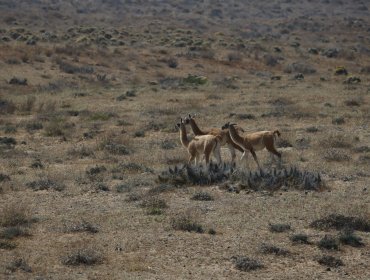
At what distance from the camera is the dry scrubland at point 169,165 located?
10.2 meters

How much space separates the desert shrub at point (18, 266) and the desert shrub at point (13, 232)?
1.32 m

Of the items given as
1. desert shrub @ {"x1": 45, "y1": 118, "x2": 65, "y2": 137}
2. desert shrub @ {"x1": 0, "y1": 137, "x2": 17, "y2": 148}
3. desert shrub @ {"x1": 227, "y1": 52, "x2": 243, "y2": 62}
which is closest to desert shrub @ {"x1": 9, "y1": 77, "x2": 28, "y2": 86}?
desert shrub @ {"x1": 45, "y1": 118, "x2": 65, "y2": 137}

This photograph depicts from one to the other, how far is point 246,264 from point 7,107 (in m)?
20.6

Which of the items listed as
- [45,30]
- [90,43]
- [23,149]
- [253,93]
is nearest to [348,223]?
[23,149]

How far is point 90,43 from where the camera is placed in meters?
51.3

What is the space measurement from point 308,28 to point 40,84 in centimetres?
4662

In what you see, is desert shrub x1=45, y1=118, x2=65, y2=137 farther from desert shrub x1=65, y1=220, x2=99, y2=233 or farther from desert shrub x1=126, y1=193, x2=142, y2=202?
desert shrub x1=65, y1=220, x2=99, y2=233

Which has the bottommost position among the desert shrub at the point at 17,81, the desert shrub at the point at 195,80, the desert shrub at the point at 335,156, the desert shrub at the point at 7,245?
the desert shrub at the point at 17,81

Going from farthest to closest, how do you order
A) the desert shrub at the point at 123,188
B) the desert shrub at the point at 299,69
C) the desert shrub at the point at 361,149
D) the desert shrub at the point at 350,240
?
the desert shrub at the point at 299,69
the desert shrub at the point at 361,149
the desert shrub at the point at 123,188
the desert shrub at the point at 350,240

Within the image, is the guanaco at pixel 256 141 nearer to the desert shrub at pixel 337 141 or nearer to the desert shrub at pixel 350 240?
the desert shrub at pixel 337 141

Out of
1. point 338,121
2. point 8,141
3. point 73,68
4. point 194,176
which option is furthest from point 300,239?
point 73,68

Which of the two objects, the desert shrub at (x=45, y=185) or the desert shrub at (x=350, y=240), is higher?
the desert shrub at (x=350, y=240)

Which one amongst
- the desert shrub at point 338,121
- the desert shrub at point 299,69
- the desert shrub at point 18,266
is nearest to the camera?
the desert shrub at point 18,266

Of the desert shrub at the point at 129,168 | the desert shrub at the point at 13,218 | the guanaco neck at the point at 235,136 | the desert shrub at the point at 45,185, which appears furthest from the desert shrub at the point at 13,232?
the guanaco neck at the point at 235,136
